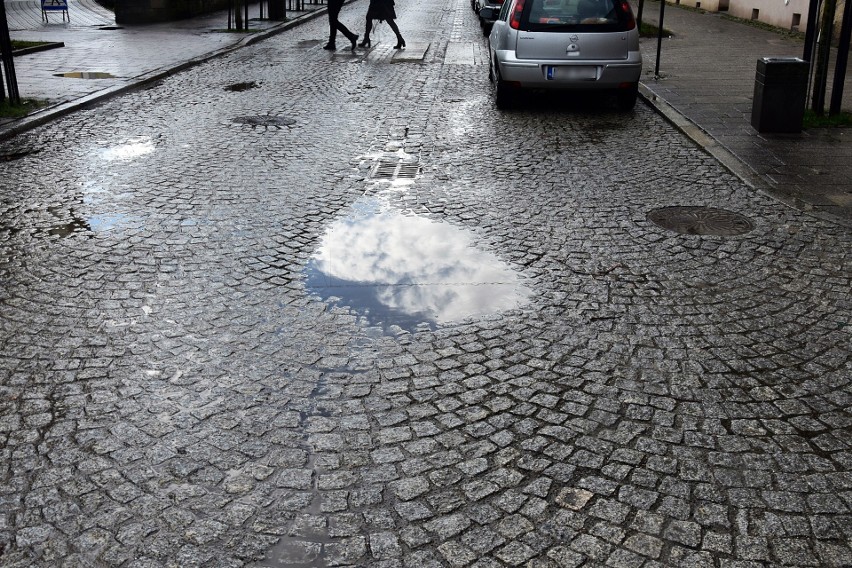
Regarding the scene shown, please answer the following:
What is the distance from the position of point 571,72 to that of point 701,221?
5.26 metres

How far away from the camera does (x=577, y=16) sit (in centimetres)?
1212

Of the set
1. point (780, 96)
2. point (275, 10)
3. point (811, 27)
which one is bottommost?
point (780, 96)

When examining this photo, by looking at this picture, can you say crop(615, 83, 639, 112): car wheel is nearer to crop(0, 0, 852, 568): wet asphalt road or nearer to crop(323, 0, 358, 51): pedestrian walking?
crop(0, 0, 852, 568): wet asphalt road

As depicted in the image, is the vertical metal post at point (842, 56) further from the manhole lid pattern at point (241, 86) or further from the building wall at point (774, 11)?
the building wall at point (774, 11)

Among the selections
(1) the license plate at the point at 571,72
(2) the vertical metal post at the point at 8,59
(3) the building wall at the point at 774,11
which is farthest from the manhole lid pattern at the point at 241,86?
(3) the building wall at the point at 774,11

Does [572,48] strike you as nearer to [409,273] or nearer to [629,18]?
[629,18]

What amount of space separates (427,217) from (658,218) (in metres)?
1.98

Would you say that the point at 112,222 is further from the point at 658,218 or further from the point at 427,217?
the point at 658,218

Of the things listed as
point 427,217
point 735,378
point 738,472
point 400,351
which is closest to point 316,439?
point 400,351

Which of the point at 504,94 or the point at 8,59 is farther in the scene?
the point at 504,94

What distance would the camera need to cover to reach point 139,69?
16.2 metres

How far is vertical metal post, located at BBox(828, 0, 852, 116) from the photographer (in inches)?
415

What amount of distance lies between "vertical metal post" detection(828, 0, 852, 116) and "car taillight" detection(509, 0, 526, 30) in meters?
4.12

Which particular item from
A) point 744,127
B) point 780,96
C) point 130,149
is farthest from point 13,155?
point 780,96
